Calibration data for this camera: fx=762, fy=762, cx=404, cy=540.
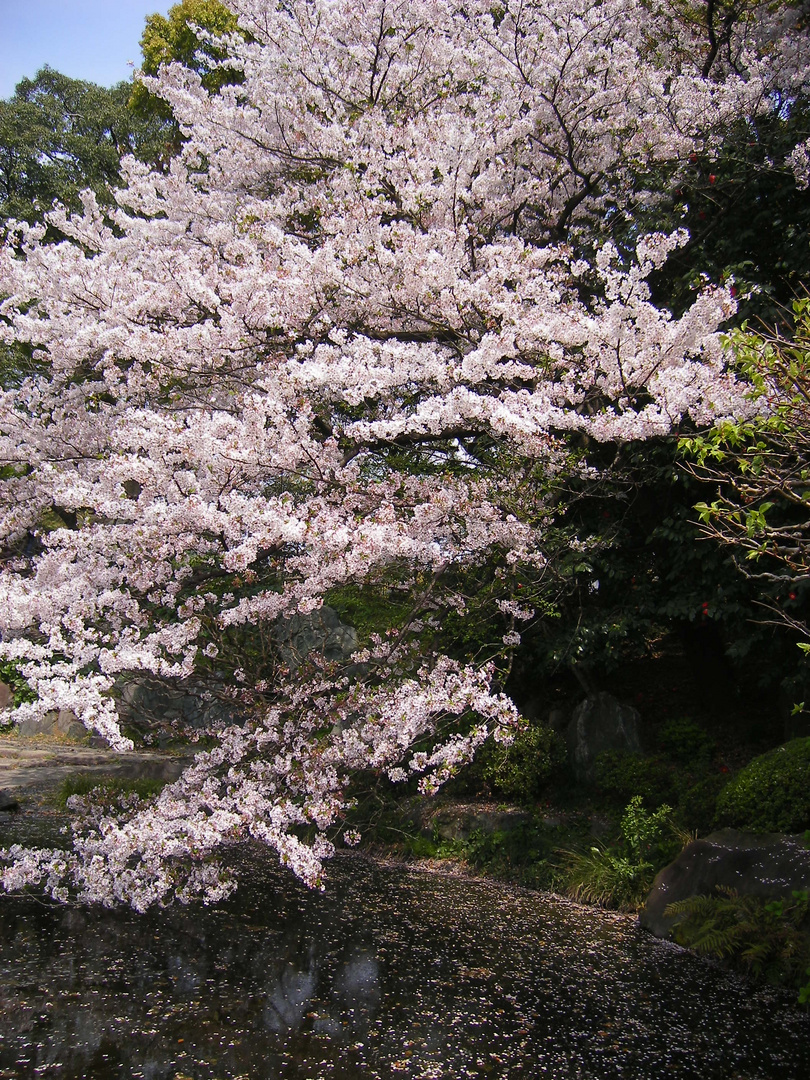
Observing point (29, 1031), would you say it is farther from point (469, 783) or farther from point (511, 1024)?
point (469, 783)

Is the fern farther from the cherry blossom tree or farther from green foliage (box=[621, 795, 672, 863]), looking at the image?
the cherry blossom tree

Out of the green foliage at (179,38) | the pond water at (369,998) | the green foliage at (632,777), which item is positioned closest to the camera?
the pond water at (369,998)

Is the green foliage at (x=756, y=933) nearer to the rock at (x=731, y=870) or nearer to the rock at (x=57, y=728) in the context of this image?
the rock at (x=731, y=870)

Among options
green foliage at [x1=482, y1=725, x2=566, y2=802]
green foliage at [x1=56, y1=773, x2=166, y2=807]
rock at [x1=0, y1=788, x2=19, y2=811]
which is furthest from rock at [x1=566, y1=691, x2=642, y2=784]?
rock at [x1=0, y1=788, x2=19, y2=811]

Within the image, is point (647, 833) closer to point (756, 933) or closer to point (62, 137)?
point (756, 933)

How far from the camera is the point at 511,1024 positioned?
347cm

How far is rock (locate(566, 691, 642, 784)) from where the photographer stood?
22.3 feet

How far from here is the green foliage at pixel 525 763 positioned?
21.7 feet

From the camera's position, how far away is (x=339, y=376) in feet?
15.5

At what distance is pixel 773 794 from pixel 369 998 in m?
2.74

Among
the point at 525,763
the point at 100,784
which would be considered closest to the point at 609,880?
the point at 525,763

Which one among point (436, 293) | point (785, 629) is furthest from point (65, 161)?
point (785, 629)

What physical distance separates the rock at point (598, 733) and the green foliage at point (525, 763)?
184 mm

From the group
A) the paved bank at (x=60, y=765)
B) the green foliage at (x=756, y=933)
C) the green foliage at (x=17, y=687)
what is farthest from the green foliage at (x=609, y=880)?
the green foliage at (x=17, y=687)
